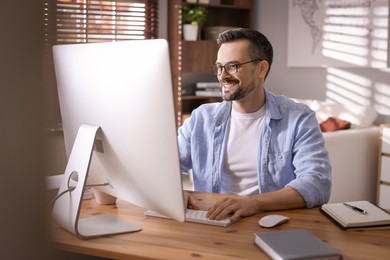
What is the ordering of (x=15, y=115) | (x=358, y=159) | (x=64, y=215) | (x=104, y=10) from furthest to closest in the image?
(x=104, y=10) → (x=358, y=159) → (x=64, y=215) → (x=15, y=115)

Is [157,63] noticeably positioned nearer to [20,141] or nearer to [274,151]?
[20,141]

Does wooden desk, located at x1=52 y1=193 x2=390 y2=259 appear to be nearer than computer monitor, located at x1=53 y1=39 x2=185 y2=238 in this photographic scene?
No

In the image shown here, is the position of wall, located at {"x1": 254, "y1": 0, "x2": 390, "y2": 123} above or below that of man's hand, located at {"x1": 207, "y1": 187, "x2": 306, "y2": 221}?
above

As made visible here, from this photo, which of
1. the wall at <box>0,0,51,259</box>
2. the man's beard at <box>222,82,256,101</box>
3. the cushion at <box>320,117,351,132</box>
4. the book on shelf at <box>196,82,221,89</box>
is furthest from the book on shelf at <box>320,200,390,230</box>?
the book on shelf at <box>196,82,221,89</box>

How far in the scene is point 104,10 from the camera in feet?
16.0

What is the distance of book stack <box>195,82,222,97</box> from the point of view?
5.62 meters

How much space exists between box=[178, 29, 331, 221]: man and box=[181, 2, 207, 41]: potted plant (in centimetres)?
330

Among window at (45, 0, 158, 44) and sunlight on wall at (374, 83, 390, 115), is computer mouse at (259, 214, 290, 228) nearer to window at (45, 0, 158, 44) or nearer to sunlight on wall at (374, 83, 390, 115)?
window at (45, 0, 158, 44)

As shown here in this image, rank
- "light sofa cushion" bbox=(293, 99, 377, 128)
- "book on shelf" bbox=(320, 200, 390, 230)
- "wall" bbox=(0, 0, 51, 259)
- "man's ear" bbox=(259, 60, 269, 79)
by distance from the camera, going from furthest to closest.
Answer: "light sofa cushion" bbox=(293, 99, 377, 128) < "man's ear" bbox=(259, 60, 269, 79) < "book on shelf" bbox=(320, 200, 390, 230) < "wall" bbox=(0, 0, 51, 259)

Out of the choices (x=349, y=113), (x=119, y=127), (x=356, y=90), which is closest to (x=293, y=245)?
(x=119, y=127)

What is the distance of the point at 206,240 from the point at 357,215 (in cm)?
48

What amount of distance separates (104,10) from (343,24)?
2250 mm

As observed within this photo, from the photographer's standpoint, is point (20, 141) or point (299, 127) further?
point (299, 127)

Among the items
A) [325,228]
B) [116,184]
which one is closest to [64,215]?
[116,184]
